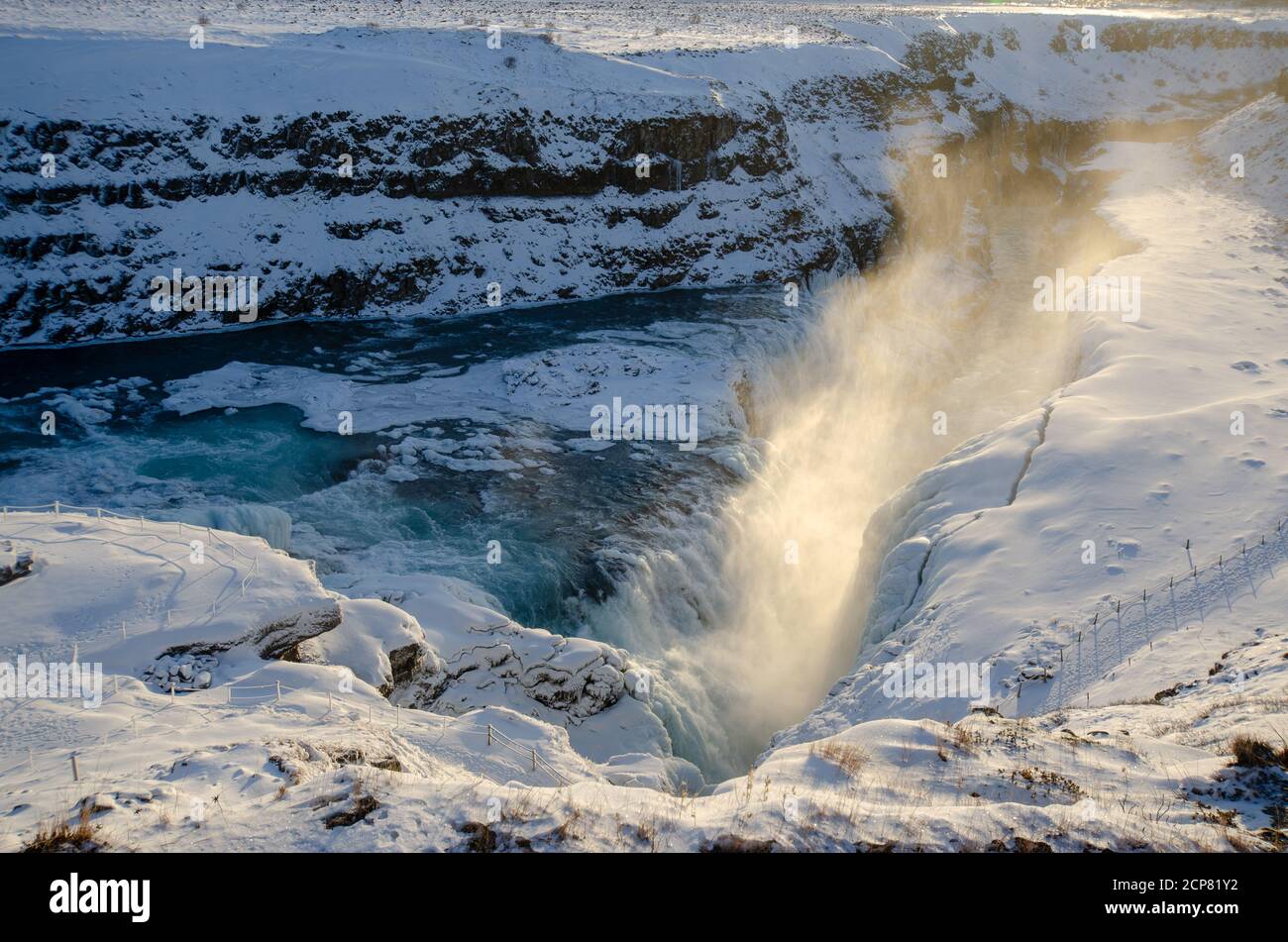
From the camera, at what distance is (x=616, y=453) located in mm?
25344

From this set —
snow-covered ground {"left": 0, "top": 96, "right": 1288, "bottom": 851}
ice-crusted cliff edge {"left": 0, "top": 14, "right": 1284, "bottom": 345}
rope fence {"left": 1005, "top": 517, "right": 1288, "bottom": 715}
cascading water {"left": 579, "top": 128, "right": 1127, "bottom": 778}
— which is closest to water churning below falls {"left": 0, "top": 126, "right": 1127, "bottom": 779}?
cascading water {"left": 579, "top": 128, "right": 1127, "bottom": 778}

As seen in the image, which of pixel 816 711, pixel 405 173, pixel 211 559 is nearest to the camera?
pixel 211 559

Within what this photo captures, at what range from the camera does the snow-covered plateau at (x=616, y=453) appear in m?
9.30

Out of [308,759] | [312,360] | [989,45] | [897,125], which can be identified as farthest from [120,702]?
[989,45]

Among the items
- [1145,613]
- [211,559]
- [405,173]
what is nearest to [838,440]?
[1145,613]

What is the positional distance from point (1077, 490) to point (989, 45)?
6348cm

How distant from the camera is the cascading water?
745 inches

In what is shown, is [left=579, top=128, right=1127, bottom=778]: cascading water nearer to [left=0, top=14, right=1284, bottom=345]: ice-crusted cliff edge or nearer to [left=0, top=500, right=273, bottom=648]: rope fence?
[left=0, top=14, right=1284, bottom=345]: ice-crusted cliff edge

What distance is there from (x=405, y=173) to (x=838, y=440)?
72.1 ft

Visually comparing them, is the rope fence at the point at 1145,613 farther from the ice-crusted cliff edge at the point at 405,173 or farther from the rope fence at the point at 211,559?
the ice-crusted cliff edge at the point at 405,173

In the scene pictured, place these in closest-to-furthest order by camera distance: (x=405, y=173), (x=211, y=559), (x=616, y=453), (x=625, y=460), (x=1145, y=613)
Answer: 1. (x=1145, y=613)
2. (x=211, y=559)
3. (x=625, y=460)
4. (x=616, y=453)
5. (x=405, y=173)

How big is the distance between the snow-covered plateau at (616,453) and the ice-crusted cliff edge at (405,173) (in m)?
0.21

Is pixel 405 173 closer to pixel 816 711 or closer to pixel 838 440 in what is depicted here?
pixel 838 440

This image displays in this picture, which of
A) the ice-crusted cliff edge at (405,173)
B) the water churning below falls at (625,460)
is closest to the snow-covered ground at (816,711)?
the water churning below falls at (625,460)
